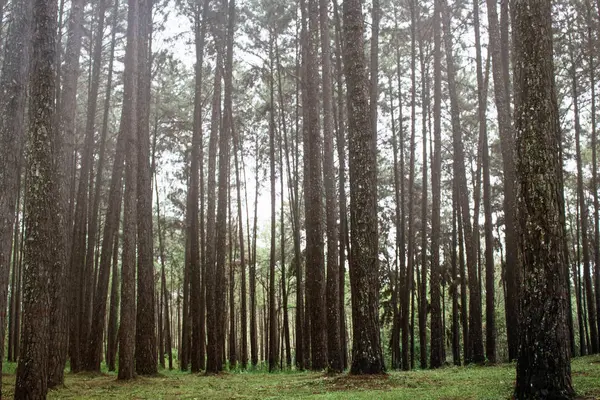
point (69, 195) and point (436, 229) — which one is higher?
point (69, 195)

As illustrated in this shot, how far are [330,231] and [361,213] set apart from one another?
5.50 m

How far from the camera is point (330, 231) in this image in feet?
50.6

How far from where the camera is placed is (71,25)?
488 inches

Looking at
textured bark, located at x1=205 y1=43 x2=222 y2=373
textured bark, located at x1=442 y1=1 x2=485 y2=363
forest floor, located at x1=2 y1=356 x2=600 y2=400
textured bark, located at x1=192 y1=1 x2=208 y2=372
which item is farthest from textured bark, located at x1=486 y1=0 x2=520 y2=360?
textured bark, located at x1=192 y1=1 x2=208 y2=372

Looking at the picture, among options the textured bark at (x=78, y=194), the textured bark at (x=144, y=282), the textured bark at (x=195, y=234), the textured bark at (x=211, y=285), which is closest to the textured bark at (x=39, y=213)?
the textured bark at (x=78, y=194)

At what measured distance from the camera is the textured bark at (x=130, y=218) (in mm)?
12508

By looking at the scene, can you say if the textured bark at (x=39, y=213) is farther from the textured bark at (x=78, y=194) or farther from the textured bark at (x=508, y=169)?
the textured bark at (x=508, y=169)

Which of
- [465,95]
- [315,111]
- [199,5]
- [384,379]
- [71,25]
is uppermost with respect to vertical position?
[199,5]

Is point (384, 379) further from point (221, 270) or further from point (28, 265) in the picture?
point (221, 270)

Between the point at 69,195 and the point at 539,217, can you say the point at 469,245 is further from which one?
the point at 69,195

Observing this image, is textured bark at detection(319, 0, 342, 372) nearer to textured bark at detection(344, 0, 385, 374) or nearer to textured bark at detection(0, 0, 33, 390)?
textured bark at detection(344, 0, 385, 374)

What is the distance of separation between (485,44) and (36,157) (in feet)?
59.4

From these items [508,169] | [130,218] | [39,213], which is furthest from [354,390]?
[508,169]

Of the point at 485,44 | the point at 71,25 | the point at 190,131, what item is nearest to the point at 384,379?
the point at 71,25
